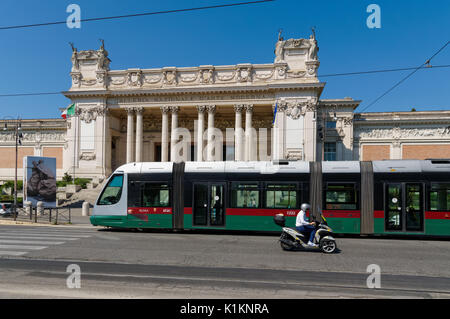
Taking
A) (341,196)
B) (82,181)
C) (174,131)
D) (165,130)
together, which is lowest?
(341,196)

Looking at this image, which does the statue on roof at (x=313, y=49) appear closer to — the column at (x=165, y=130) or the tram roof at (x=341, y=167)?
the column at (x=165, y=130)

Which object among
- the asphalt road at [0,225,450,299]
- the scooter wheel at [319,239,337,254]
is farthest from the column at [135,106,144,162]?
the scooter wheel at [319,239,337,254]

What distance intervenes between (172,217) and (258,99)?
26783 millimetres

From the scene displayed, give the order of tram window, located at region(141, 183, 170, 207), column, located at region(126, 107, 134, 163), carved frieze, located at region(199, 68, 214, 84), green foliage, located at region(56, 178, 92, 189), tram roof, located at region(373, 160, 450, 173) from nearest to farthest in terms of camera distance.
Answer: tram roof, located at region(373, 160, 450, 173) → tram window, located at region(141, 183, 170, 207) → green foliage, located at region(56, 178, 92, 189) → carved frieze, located at region(199, 68, 214, 84) → column, located at region(126, 107, 134, 163)

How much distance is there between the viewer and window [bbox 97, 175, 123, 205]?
1573 centimetres

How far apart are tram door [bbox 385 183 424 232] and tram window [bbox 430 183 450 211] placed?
1.41 ft

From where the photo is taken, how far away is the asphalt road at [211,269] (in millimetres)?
6086

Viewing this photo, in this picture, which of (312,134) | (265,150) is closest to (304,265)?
(312,134)

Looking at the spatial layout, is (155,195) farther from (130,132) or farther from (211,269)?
(130,132)

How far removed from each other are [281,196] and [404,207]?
514cm

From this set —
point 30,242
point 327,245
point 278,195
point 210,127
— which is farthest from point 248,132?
point 30,242

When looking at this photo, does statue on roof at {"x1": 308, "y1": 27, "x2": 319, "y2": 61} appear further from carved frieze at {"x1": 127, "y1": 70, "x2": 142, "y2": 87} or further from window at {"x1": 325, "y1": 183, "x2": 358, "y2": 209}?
window at {"x1": 325, "y1": 183, "x2": 358, "y2": 209}

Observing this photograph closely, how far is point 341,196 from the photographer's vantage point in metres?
14.3

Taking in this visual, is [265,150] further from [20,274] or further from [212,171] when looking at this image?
[20,274]
